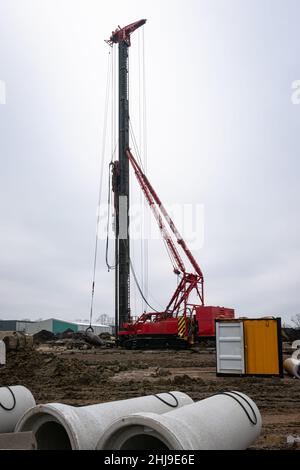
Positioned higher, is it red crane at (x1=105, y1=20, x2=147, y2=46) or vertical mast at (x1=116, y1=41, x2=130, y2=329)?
red crane at (x1=105, y1=20, x2=147, y2=46)

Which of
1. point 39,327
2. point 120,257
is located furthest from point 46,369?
point 39,327

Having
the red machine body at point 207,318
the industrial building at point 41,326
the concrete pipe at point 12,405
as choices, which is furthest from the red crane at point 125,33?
the industrial building at point 41,326

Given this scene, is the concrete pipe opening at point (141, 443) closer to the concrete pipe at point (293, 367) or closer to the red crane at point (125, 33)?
the concrete pipe at point (293, 367)

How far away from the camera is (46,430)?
13.8 feet

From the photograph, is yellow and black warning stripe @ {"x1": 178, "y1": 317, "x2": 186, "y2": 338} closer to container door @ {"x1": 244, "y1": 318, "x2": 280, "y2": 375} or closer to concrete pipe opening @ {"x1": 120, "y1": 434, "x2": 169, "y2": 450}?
container door @ {"x1": 244, "y1": 318, "x2": 280, "y2": 375}

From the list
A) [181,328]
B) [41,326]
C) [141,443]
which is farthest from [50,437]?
[41,326]

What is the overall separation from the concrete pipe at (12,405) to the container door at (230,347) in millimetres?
6480

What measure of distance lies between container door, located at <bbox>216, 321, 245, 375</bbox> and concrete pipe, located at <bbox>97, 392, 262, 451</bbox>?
6.80m

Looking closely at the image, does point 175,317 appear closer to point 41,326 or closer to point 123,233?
point 123,233

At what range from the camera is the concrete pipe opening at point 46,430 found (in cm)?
399

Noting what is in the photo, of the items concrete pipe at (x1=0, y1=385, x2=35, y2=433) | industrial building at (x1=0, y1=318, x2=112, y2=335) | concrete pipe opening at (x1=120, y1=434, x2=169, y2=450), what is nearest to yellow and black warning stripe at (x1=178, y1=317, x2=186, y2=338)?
concrete pipe at (x1=0, y1=385, x2=35, y2=433)

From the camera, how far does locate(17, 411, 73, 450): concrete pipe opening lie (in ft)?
13.1

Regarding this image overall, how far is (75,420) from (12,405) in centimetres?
203
